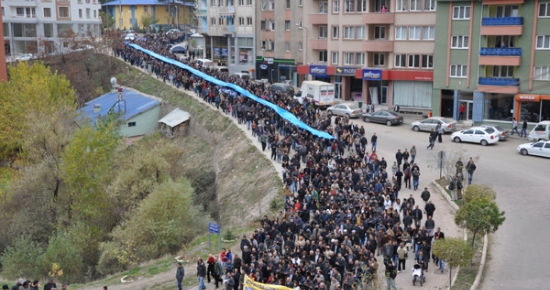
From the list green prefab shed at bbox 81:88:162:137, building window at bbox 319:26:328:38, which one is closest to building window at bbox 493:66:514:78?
building window at bbox 319:26:328:38

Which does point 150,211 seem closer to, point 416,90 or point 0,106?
point 0,106

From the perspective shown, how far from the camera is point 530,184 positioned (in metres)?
32.3

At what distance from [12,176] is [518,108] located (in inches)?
1440

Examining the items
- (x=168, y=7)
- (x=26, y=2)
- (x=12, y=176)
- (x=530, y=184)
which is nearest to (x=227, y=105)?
(x=12, y=176)

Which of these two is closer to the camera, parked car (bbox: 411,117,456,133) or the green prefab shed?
parked car (bbox: 411,117,456,133)

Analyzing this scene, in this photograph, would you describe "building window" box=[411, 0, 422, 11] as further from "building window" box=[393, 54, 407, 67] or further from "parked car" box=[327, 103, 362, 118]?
"parked car" box=[327, 103, 362, 118]

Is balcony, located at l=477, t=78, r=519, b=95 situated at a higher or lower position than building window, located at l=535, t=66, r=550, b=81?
lower

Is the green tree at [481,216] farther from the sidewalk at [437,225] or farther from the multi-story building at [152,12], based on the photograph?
the multi-story building at [152,12]

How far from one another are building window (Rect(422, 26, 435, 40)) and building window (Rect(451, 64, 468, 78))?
4788mm

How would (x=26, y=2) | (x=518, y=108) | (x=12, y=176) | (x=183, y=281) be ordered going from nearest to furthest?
(x=183, y=281) < (x=12, y=176) < (x=518, y=108) < (x=26, y=2)

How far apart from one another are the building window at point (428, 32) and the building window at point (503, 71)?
7.67 meters

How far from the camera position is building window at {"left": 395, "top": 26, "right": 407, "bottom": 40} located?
188 ft

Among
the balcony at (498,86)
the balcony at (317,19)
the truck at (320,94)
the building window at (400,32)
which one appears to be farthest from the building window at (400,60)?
the balcony at (317,19)

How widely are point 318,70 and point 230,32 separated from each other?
71.0ft
